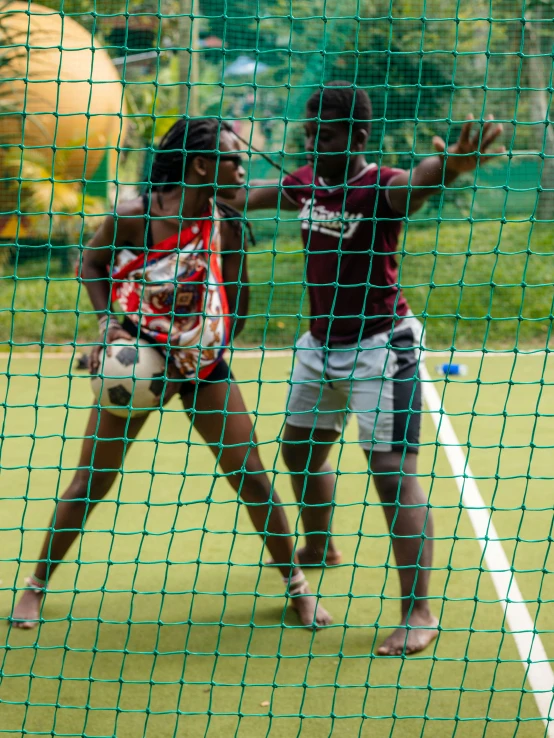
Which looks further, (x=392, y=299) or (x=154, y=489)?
(x=154, y=489)

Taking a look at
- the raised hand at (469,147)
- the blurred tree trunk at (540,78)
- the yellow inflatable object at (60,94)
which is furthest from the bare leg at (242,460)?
the blurred tree trunk at (540,78)

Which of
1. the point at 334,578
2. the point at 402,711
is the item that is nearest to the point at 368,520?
the point at 334,578

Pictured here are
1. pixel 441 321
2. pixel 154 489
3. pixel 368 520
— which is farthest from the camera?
pixel 441 321

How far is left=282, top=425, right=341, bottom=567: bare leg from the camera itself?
140 inches

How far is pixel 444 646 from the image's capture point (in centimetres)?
329

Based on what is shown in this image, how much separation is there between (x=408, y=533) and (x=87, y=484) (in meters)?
1.14

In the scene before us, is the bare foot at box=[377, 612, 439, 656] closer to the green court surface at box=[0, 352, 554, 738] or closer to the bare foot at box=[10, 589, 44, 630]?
the green court surface at box=[0, 352, 554, 738]

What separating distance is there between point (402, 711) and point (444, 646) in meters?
0.43

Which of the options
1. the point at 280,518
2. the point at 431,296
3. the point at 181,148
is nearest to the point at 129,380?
the point at 280,518

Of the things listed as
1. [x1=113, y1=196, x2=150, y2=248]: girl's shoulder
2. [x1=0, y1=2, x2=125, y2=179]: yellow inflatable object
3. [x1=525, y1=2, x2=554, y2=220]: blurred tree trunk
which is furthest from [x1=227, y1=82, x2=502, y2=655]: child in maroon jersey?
[x1=525, y1=2, x2=554, y2=220]: blurred tree trunk

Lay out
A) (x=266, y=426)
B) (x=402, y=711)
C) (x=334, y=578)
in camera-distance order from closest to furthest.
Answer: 1. (x=402, y=711)
2. (x=334, y=578)
3. (x=266, y=426)

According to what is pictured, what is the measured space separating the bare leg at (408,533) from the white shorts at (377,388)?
60 millimetres

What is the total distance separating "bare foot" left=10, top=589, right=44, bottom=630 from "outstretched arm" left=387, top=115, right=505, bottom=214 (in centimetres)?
190

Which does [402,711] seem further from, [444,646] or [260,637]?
[260,637]
